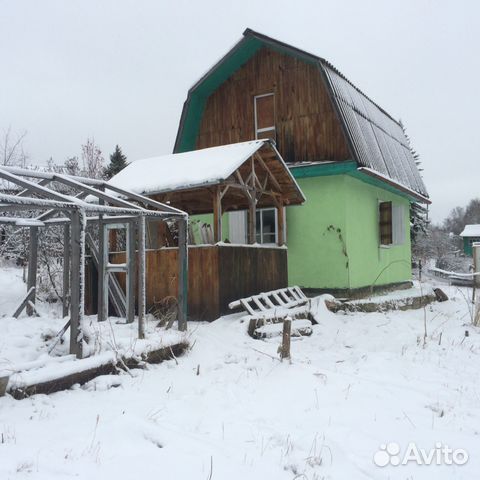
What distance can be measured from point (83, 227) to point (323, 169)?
746 cm

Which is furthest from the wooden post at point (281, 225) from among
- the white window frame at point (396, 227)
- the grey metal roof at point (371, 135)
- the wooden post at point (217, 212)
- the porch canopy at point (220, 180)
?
the white window frame at point (396, 227)

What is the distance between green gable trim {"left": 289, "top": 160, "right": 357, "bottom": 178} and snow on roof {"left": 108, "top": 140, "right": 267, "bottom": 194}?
8.14 ft

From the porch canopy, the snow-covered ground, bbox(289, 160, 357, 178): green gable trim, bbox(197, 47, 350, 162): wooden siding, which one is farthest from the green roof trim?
the snow-covered ground

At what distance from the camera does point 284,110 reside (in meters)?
12.5

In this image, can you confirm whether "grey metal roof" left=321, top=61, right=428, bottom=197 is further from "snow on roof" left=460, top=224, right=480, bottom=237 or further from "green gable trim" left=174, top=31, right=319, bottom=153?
A: "snow on roof" left=460, top=224, right=480, bottom=237

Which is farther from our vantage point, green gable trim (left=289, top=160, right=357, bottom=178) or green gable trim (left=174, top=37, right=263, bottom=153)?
green gable trim (left=174, top=37, right=263, bottom=153)

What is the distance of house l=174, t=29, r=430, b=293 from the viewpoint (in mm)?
11414

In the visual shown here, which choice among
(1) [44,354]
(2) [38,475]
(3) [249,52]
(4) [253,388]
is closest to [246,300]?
(4) [253,388]

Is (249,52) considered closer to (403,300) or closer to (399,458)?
(403,300)

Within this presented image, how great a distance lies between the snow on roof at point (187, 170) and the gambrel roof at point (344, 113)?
3130 millimetres

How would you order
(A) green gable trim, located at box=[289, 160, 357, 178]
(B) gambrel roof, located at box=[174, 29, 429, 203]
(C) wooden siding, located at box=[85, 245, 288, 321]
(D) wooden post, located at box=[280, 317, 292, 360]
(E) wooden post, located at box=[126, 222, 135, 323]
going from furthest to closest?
(B) gambrel roof, located at box=[174, 29, 429, 203]
(A) green gable trim, located at box=[289, 160, 357, 178]
(C) wooden siding, located at box=[85, 245, 288, 321]
(E) wooden post, located at box=[126, 222, 135, 323]
(D) wooden post, located at box=[280, 317, 292, 360]

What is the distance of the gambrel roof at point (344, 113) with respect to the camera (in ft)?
37.5

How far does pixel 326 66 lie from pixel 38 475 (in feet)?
37.5

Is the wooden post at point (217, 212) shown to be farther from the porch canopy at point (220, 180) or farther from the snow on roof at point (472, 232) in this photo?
the snow on roof at point (472, 232)
